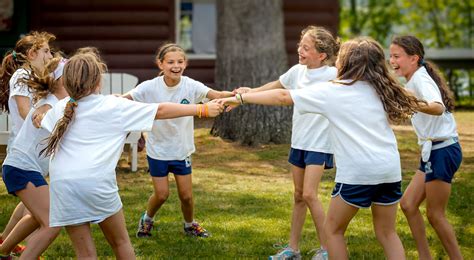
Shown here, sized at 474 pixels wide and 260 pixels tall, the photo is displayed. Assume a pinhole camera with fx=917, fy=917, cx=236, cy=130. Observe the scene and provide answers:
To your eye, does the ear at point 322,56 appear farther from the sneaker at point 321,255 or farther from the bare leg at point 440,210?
the sneaker at point 321,255

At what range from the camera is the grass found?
709cm

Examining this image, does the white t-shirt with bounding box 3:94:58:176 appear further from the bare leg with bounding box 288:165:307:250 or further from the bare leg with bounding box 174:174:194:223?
the bare leg with bounding box 288:165:307:250

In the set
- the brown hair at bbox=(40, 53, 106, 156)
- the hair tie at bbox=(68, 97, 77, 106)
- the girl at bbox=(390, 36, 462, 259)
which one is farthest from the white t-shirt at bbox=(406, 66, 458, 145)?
the hair tie at bbox=(68, 97, 77, 106)

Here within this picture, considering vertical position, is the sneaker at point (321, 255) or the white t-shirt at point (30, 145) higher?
the white t-shirt at point (30, 145)

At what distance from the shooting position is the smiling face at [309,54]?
6590mm

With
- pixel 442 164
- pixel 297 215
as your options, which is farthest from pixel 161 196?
pixel 442 164

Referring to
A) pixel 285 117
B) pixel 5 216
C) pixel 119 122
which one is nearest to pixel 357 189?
pixel 119 122

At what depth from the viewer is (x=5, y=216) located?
837cm

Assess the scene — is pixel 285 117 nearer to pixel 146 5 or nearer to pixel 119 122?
pixel 146 5

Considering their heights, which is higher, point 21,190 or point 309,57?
point 309,57

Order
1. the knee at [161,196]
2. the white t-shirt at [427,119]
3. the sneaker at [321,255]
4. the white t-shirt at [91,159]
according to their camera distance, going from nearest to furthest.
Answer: the white t-shirt at [91,159]
the white t-shirt at [427,119]
the sneaker at [321,255]
the knee at [161,196]

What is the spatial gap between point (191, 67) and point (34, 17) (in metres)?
3.12

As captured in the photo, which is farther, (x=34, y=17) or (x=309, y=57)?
(x=34, y=17)

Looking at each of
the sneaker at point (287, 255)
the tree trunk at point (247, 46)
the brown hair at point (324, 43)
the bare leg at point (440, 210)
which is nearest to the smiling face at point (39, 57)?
the brown hair at point (324, 43)
